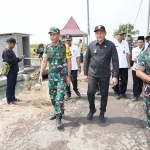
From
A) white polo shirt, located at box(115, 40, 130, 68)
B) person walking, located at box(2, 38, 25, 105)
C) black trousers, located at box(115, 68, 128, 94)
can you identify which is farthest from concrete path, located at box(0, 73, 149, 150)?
white polo shirt, located at box(115, 40, 130, 68)

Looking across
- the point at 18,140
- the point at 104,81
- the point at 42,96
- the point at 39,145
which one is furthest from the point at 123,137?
the point at 42,96

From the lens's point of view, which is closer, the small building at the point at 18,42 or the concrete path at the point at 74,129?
the concrete path at the point at 74,129

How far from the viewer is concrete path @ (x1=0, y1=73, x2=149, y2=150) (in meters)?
3.25

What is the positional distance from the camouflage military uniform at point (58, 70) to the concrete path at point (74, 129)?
510mm

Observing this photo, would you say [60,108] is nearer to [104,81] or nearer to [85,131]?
[85,131]

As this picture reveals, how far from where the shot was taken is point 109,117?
14.4ft

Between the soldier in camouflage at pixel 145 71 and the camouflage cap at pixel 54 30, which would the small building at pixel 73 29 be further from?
the soldier in camouflage at pixel 145 71

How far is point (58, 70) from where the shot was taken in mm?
4035

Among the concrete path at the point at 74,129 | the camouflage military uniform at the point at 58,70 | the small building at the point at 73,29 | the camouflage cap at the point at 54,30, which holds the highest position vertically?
the small building at the point at 73,29

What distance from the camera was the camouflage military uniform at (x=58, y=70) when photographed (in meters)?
3.97

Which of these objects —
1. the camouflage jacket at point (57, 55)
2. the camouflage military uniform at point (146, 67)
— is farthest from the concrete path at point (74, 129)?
the camouflage jacket at point (57, 55)

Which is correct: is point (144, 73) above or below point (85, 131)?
above

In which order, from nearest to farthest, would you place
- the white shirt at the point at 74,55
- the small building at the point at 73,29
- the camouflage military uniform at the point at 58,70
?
the camouflage military uniform at the point at 58,70 → the white shirt at the point at 74,55 → the small building at the point at 73,29

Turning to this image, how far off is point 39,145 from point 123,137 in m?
1.43
